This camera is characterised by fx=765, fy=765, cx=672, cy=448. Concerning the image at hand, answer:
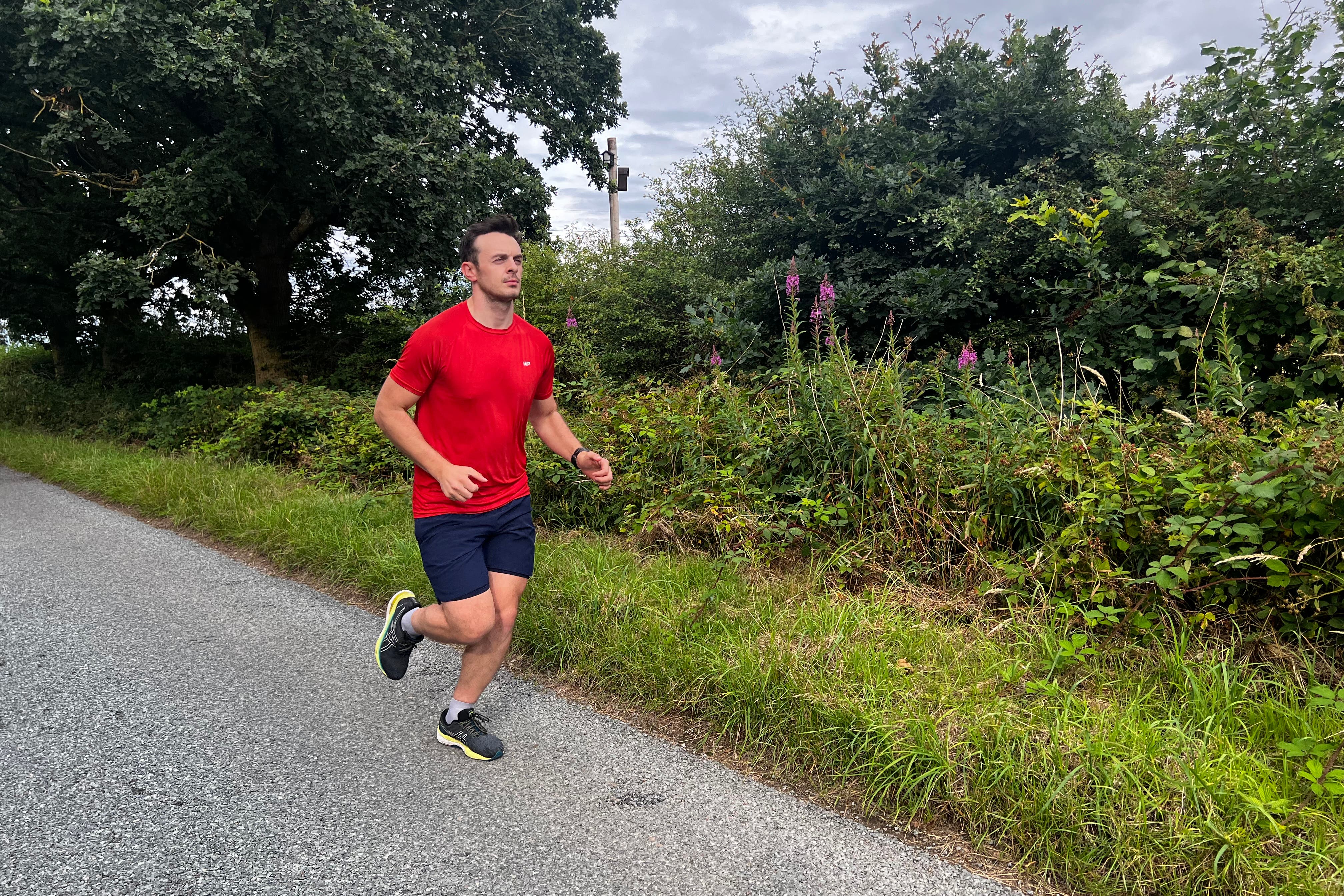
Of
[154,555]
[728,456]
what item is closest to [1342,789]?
[728,456]

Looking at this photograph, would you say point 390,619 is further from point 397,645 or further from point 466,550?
point 466,550

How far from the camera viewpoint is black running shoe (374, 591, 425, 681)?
10.4 ft

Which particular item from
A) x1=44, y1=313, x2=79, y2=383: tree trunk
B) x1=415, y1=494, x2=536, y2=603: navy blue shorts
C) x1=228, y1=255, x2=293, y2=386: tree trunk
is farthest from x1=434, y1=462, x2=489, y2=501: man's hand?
x1=44, y1=313, x2=79, y2=383: tree trunk

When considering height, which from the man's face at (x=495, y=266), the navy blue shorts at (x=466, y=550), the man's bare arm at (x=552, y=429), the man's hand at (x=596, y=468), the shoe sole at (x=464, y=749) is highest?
the man's face at (x=495, y=266)

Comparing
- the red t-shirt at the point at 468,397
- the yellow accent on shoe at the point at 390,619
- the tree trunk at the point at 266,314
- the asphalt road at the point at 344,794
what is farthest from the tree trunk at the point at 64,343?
the red t-shirt at the point at 468,397

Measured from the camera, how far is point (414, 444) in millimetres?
2738

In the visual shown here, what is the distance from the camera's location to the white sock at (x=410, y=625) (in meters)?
3.10

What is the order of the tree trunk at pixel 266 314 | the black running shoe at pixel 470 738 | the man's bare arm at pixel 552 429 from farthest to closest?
the tree trunk at pixel 266 314 < the man's bare arm at pixel 552 429 < the black running shoe at pixel 470 738

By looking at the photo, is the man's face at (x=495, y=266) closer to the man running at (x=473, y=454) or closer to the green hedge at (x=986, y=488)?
the man running at (x=473, y=454)

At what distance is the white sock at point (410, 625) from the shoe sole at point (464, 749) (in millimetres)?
399

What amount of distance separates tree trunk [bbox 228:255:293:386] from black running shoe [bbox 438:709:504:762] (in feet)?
38.1

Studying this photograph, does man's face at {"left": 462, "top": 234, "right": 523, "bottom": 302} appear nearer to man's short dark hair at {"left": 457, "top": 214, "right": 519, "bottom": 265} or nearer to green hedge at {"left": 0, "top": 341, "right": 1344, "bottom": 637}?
man's short dark hair at {"left": 457, "top": 214, "right": 519, "bottom": 265}

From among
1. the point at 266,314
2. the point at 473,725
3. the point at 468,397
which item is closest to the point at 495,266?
the point at 468,397

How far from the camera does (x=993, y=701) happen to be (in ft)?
9.09
